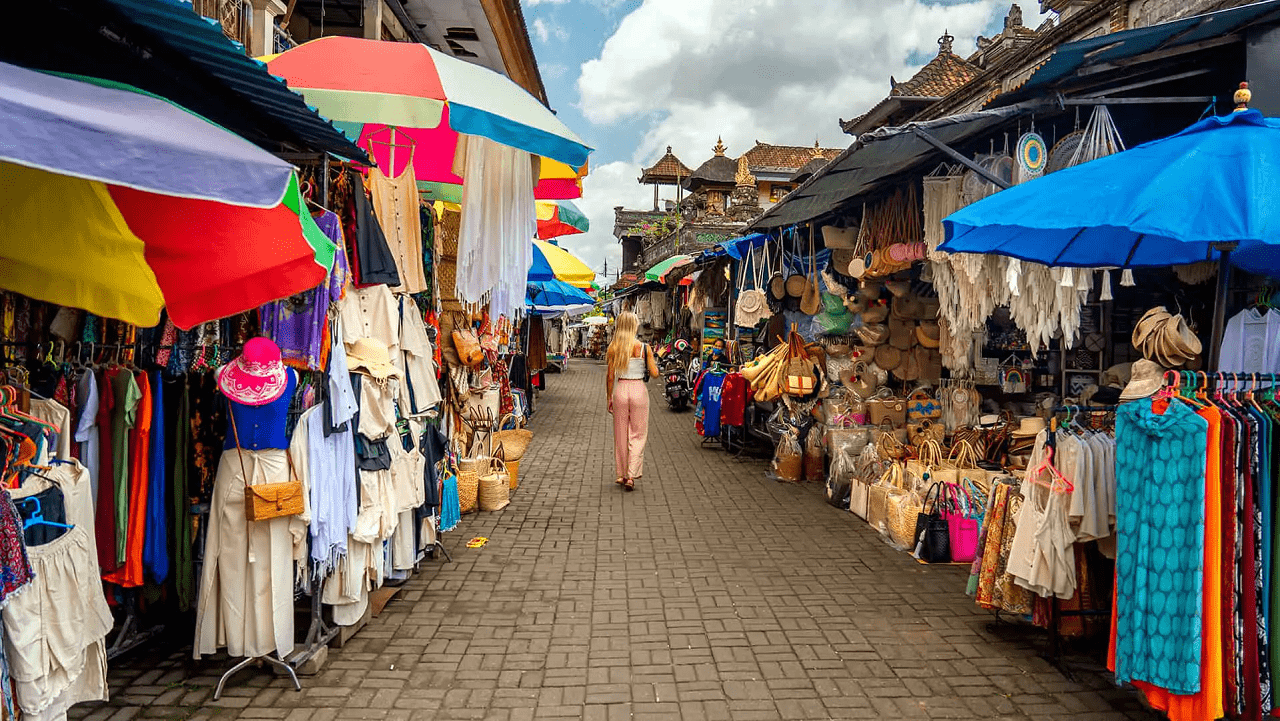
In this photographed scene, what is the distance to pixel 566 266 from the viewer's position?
1004cm

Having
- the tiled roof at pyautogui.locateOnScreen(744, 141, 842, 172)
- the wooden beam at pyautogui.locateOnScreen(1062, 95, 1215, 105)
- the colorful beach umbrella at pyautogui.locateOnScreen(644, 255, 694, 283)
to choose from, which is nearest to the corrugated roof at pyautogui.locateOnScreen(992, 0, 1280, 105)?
the wooden beam at pyautogui.locateOnScreen(1062, 95, 1215, 105)

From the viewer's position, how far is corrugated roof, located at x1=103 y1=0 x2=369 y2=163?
97.6 inches

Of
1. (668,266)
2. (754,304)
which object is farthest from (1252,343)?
(668,266)

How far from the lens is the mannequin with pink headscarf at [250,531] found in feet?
11.0

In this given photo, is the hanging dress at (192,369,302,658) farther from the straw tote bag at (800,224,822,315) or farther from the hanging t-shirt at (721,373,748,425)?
the hanging t-shirt at (721,373,748,425)

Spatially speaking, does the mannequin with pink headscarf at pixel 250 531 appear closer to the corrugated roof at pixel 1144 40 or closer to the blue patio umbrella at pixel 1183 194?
the blue patio umbrella at pixel 1183 194

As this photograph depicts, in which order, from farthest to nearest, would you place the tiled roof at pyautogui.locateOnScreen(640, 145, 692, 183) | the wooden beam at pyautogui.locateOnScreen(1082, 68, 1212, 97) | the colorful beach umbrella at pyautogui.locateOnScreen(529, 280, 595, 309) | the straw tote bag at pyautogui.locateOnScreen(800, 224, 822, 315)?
the tiled roof at pyautogui.locateOnScreen(640, 145, 692, 183)
the colorful beach umbrella at pyautogui.locateOnScreen(529, 280, 595, 309)
the straw tote bag at pyautogui.locateOnScreen(800, 224, 822, 315)
the wooden beam at pyautogui.locateOnScreen(1082, 68, 1212, 97)

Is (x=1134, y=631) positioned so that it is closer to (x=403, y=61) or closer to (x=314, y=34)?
(x=403, y=61)

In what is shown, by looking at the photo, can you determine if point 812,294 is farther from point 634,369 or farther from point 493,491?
point 493,491

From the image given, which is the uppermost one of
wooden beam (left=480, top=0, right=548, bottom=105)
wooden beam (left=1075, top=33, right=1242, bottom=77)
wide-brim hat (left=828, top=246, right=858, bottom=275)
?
wooden beam (left=480, top=0, right=548, bottom=105)

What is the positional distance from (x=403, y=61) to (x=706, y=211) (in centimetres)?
2829

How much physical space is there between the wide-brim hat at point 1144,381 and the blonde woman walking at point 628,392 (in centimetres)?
483

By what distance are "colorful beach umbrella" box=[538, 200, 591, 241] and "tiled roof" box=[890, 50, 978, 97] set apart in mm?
11161

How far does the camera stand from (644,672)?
3771mm
